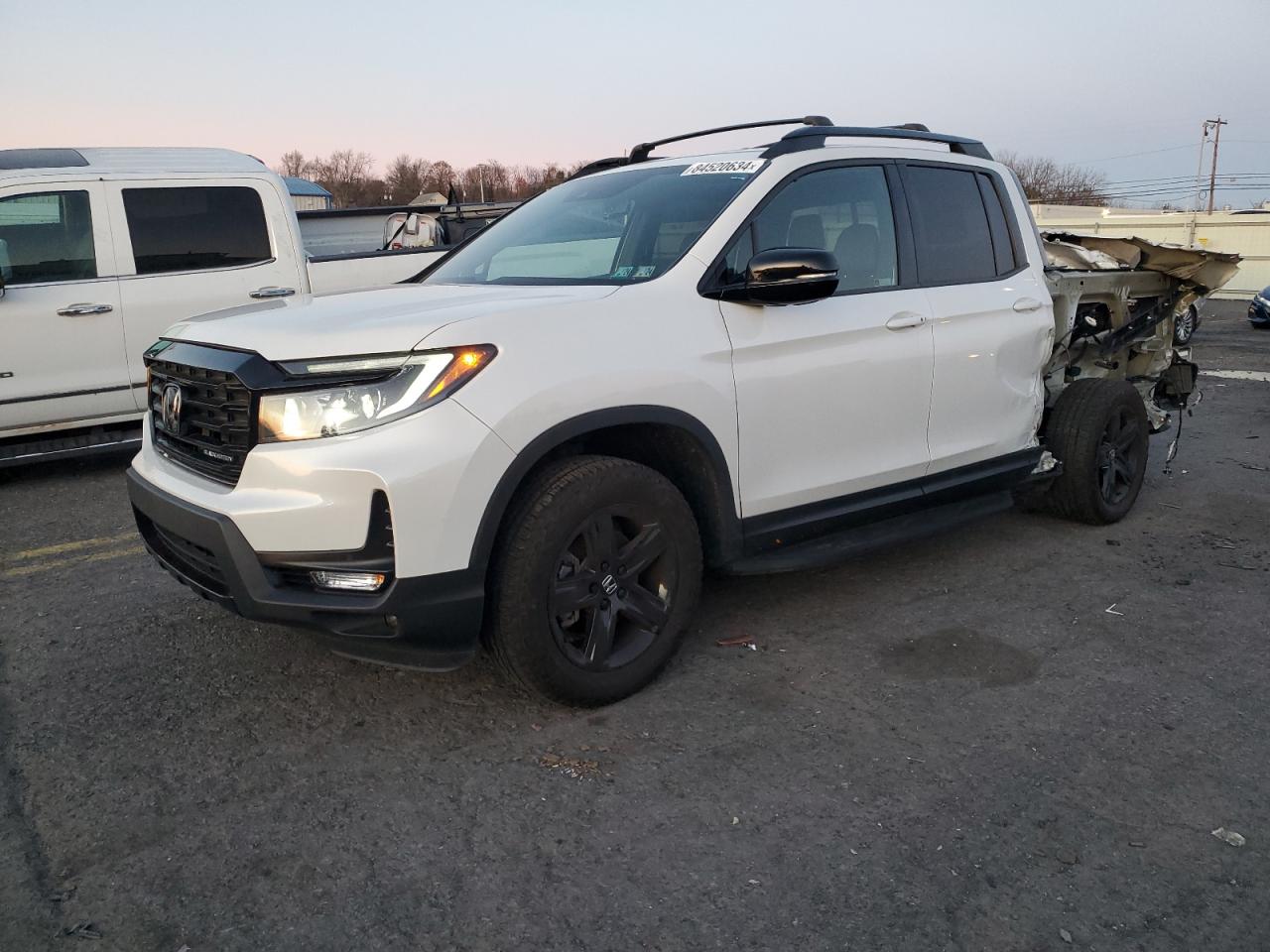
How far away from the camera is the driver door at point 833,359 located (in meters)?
3.67

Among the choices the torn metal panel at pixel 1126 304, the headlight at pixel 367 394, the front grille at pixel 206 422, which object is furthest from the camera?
the torn metal panel at pixel 1126 304

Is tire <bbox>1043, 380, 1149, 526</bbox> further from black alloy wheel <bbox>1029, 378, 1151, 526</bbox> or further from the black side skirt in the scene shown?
the black side skirt

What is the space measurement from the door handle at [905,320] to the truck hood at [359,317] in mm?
1255

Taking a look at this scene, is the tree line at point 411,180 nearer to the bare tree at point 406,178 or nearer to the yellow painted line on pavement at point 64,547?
the bare tree at point 406,178

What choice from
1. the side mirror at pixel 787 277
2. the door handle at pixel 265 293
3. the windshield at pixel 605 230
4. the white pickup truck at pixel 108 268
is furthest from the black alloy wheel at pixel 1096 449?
the door handle at pixel 265 293

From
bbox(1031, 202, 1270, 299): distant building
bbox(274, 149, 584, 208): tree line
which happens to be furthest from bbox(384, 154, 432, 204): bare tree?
bbox(1031, 202, 1270, 299): distant building

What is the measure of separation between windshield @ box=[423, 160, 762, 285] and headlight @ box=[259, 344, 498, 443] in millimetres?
891

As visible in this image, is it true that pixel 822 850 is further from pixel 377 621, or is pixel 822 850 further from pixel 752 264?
pixel 752 264

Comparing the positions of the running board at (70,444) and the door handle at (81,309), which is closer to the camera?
the running board at (70,444)

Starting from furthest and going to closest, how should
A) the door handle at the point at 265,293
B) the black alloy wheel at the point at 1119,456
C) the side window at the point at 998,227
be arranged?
the door handle at the point at 265,293 < the black alloy wheel at the point at 1119,456 < the side window at the point at 998,227

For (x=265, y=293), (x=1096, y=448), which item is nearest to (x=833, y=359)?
(x=1096, y=448)

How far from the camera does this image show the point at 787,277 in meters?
3.47

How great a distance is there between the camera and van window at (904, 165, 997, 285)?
4.39m

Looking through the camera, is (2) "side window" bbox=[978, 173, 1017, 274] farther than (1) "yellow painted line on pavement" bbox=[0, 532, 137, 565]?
No
